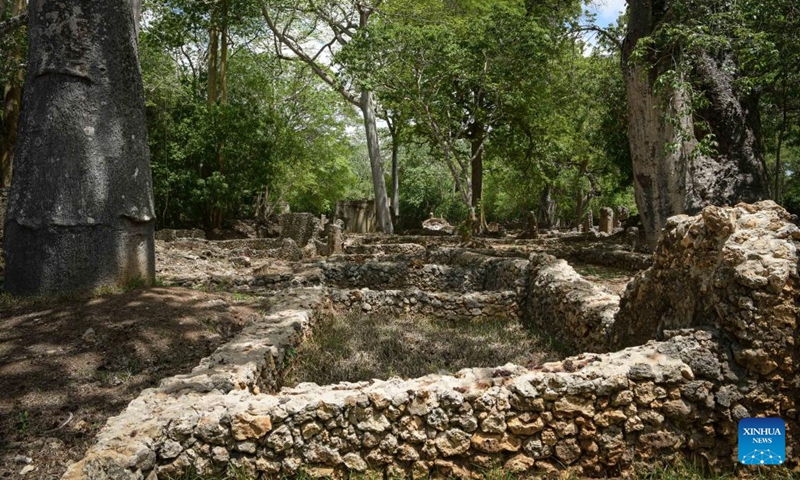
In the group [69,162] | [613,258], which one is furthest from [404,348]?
[613,258]

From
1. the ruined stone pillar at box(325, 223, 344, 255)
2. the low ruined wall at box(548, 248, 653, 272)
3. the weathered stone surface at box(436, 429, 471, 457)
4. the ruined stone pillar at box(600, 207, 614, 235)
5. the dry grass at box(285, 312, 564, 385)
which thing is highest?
the ruined stone pillar at box(600, 207, 614, 235)

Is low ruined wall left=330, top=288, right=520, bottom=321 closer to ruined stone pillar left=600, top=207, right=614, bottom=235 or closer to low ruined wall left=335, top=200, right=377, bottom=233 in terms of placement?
low ruined wall left=335, top=200, right=377, bottom=233

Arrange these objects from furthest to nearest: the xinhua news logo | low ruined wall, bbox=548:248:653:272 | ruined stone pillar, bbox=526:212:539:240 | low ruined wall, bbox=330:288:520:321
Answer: ruined stone pillar, bbox=526:212:539:240 → low ruined wall, bbox=548:248:653:272 → low ruined wall, bbox=330:288:520:321 → the xinhua news logo

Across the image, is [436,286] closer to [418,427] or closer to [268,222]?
[418,427]

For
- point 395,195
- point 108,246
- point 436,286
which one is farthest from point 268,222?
point 108,246

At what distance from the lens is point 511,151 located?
23.4m

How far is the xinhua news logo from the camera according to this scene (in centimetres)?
321

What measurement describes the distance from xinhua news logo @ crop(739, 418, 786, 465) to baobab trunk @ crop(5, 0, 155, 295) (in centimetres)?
697

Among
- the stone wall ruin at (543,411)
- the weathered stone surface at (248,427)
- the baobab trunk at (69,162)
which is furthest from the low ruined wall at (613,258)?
the baobab trunk at (69,162)

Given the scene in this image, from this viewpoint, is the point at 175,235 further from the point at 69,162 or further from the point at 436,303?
the point at 436,303

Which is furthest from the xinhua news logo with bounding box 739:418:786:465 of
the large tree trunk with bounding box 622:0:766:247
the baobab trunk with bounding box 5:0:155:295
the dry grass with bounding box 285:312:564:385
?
the baobab trunk with bounding box 5:0:155:295

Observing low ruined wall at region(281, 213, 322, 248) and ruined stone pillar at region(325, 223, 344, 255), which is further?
low ruined wall at region(281, 213, 322, 248)

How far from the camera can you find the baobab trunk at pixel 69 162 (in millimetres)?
6539

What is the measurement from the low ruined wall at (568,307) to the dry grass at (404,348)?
264mm
